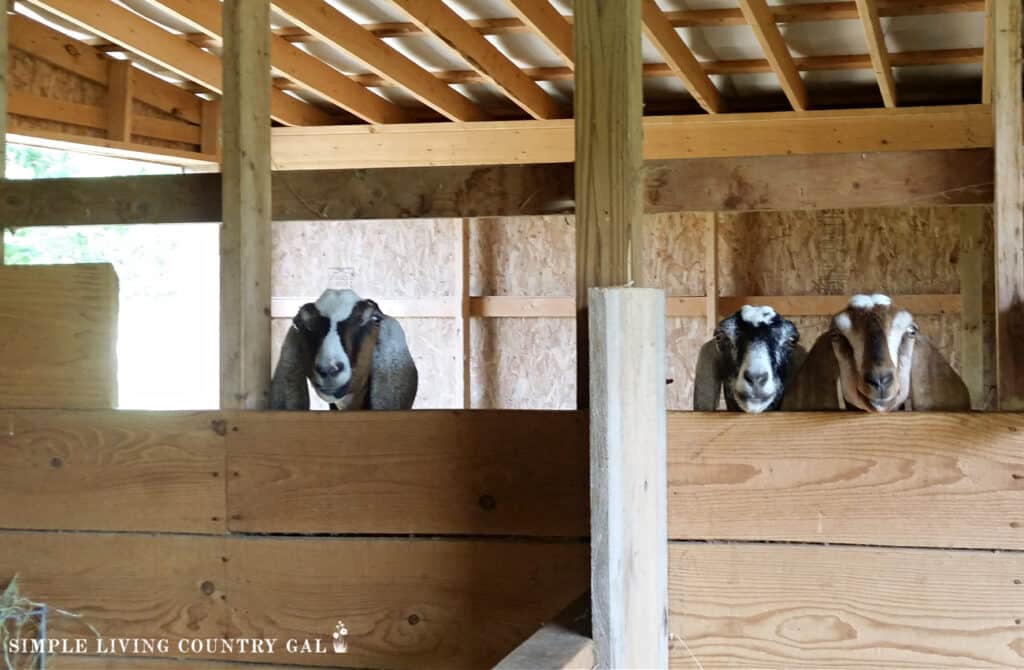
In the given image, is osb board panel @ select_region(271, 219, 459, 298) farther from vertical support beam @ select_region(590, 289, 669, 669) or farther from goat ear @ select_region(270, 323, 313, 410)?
vertical support beam @ select_region(590, 289, 669, 669)

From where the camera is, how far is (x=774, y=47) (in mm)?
7309

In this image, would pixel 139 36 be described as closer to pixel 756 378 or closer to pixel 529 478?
pixel 756 378

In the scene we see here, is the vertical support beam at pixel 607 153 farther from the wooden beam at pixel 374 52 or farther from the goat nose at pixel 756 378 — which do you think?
the wooden beam at pixel 374 52

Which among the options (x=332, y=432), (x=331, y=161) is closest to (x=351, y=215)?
(x=332, y=432)

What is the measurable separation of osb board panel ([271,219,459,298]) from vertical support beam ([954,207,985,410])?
20.9ft

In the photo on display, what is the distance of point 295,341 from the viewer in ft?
11.4

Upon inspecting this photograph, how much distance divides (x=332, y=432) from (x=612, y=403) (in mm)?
751

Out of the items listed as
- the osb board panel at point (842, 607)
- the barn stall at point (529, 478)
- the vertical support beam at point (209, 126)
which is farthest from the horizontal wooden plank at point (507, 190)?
the vertical support beam at point (209, 126)

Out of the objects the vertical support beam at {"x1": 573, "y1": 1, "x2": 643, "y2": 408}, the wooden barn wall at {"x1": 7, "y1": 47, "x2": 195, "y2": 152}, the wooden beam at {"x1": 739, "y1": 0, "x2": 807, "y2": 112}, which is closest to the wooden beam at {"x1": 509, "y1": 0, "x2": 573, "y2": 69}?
the wooden beam at {"x1": 739, "y1": 0, "x2": 807, "y2": 112}

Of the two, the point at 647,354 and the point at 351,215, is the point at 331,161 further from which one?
the point at 647,354

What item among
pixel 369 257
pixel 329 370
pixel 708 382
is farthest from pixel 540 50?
pixel 329 370

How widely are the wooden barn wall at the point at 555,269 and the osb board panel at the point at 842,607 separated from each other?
803cm

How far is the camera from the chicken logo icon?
98.7 inches

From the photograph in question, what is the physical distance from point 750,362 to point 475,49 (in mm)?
5009
